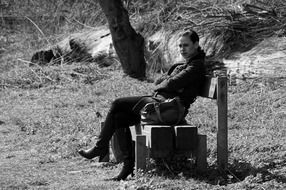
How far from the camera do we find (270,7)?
11.0 m

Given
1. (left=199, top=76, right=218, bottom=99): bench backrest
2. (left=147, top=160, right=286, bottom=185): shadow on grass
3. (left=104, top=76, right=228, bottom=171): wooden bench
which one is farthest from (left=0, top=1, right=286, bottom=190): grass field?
(left=199, top=76, right=218, bottom=99): bench backrest

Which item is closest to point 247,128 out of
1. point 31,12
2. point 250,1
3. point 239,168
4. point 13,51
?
point 239,168

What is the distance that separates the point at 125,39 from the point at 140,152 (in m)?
6.54

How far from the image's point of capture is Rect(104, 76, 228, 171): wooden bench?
571 centimetres

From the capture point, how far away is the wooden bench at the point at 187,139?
5715 mm

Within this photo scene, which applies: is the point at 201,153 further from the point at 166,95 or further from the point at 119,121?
the point at 119,121

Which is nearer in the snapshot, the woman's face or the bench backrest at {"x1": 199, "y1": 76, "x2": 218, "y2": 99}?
the bench backrest at {"x1": 199, "y1": 76, "x2": 218, "y2": 99}

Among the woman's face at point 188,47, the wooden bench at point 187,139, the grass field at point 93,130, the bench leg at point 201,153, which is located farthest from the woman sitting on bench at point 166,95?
the bench leg at point 201,153

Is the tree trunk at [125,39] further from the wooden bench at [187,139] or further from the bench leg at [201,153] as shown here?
the bench leg at [201,153]

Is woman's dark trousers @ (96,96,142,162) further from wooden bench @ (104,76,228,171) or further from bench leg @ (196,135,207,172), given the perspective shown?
bench leg @ (196,135,207,172)

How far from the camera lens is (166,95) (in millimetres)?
6070

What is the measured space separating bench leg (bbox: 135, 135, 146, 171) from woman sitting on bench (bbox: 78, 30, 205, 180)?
178 millimetres

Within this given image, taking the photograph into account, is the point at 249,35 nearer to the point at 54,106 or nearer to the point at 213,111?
the point at 213,111

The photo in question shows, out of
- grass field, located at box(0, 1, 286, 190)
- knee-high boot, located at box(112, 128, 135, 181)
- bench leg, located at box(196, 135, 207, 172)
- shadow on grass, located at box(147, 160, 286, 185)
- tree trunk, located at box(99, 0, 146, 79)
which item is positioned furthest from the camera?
tree trunk, located at box(99, 0, 146, 79)
